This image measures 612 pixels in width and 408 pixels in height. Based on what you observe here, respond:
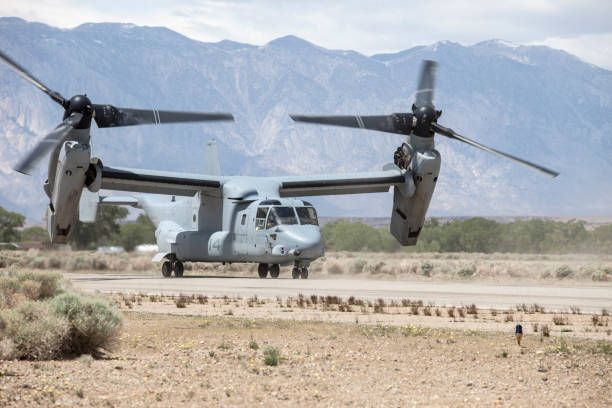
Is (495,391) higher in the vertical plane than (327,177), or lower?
lower

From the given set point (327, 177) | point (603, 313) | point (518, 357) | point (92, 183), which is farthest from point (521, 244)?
Result: point (518, 357)

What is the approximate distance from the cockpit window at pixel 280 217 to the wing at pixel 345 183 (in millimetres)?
3183

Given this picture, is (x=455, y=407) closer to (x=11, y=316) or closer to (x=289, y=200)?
(x=11, y=316)

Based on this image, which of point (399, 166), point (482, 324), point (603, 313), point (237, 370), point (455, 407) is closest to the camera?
point (455, 407)

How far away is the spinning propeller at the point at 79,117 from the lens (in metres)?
26.6

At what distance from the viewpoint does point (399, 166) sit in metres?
33.2

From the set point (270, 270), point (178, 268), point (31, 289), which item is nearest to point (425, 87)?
point (270, 270)

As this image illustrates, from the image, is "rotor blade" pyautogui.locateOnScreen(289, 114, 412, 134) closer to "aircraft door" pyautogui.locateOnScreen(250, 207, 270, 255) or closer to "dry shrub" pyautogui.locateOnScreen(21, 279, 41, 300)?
"aircraft door" pyautogui.locateOnScreen(250, 207, 270, 255)

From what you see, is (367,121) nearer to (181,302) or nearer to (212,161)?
(181,302)

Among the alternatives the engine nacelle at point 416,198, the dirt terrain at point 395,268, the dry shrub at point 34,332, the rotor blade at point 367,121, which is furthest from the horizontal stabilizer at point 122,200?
the dry shrub at point 34,332

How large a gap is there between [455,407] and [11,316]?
263 inches

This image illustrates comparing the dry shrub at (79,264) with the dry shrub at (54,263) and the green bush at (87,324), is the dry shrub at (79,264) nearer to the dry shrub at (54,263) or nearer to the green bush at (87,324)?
the dry shrub at (54,263)

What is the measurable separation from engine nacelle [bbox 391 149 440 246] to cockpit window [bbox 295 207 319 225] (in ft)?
11.1

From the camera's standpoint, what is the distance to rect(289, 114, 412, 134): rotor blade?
29688mm
